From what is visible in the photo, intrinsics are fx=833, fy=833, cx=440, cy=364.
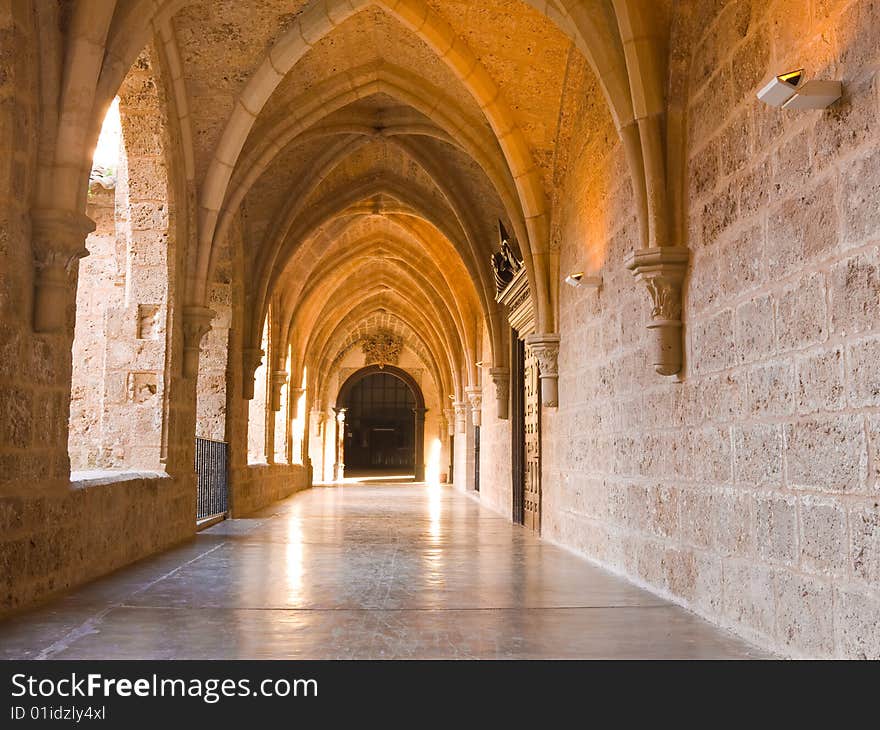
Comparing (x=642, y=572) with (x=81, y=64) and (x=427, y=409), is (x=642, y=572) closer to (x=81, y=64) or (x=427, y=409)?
(x=81, y=64)

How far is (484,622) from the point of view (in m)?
3.60

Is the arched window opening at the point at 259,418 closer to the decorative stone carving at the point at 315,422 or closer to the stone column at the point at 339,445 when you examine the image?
the decorative stone carving at the point at 315,422

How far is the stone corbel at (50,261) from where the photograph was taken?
4.02 metres

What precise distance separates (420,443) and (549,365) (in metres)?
15.9

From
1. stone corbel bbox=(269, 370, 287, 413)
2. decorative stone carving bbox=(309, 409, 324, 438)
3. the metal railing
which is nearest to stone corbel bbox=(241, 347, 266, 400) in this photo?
the metal railing

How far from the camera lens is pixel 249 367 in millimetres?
9805

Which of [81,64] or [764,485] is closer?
[764,485]

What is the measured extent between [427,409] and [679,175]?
19006 millimetres

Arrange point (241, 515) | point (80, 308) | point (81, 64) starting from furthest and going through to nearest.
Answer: point (241, 515) → point (80, 308) → point (81, 64)

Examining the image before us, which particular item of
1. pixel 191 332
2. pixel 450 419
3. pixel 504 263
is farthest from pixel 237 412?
pixel 450 419

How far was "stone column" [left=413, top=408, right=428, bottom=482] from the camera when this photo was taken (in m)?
22.5

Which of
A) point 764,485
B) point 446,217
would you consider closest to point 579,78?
point 764,485

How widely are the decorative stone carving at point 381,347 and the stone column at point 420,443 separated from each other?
5.44 ft

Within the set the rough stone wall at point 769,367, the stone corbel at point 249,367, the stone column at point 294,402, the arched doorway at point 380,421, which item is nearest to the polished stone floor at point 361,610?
the rough stone wall at point 769,367
